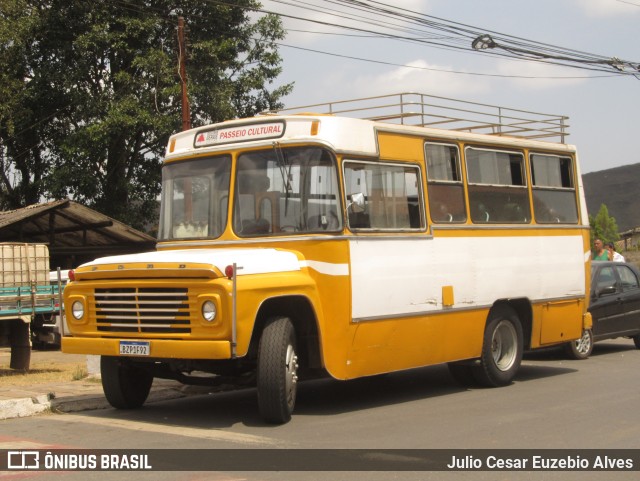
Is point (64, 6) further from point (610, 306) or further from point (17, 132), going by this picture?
point (610, 306)

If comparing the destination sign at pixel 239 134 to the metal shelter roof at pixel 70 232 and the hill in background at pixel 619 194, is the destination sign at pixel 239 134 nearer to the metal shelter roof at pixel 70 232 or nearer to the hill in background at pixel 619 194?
the metal shelter roof at pixel 70 232

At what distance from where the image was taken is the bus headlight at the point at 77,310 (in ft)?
31.2

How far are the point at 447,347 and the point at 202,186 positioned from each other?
3435mm

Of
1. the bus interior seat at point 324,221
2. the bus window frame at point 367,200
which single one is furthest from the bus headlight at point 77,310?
the bus window frame at point 367,200

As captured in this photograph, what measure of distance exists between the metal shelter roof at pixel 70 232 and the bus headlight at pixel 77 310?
12.6m

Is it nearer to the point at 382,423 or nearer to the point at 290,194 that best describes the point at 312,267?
the point at 290,194

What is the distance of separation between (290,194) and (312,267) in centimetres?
80

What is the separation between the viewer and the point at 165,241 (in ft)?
35.4

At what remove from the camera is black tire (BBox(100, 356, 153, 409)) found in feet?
33.0

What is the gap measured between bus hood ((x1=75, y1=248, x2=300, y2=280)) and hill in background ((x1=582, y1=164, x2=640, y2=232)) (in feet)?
150

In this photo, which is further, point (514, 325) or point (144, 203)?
point (144, 203)

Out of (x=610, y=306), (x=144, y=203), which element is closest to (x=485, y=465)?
(x=610, y=306)

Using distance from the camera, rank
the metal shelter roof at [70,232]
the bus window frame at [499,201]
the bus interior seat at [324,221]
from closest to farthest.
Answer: the bus interior seat at [324,221] → the bus window frame at [499,201] → the metal shelter roof at [70,232]

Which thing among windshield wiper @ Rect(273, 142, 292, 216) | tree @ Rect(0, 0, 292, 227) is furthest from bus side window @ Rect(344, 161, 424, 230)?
tree @ Rect(0, 0, 292, 227)
